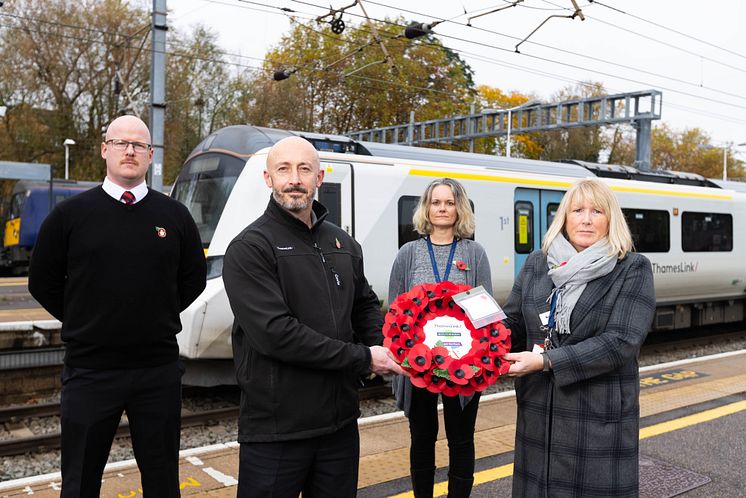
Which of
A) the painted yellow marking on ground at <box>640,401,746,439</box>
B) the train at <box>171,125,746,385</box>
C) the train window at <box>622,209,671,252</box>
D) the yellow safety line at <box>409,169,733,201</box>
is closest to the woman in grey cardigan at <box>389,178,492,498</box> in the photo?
the painted yellow marking on ground at <box>640,401,746,439</box>

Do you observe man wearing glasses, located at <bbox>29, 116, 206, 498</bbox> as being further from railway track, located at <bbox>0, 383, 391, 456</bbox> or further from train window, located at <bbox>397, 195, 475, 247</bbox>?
train window, located at <bbox>397, 195, 475, 247</bbox>

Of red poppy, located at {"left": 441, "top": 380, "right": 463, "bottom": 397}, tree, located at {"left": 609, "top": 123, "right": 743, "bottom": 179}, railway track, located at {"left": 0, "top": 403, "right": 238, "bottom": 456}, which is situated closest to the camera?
red poppy, located at {"left": 441, "top": 380, "right": 463, "bottom": 397}

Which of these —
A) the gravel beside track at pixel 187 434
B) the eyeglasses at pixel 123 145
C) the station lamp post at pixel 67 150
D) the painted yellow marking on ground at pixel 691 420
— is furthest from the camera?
the station lamp post at pixel 67 150

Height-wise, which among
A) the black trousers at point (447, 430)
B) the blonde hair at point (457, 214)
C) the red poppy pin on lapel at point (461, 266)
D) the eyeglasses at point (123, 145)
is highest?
the eyeglasses at point (123, 145)

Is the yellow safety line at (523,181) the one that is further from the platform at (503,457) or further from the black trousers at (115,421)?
the black trousers at (115,421)

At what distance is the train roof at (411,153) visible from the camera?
24.6 feet

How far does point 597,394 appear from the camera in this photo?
2.70m

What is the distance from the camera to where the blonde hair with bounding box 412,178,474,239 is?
3.95 metres

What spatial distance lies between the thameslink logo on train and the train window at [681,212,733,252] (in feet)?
0.76

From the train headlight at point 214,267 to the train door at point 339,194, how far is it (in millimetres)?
1225

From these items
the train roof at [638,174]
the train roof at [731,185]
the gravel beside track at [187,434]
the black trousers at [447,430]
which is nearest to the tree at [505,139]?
the train roof at [731,185]

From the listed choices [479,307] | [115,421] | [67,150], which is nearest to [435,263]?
[479,307]

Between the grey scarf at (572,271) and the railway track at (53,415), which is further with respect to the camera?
the railway track at (53,415)

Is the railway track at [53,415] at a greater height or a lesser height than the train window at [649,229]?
lesser
